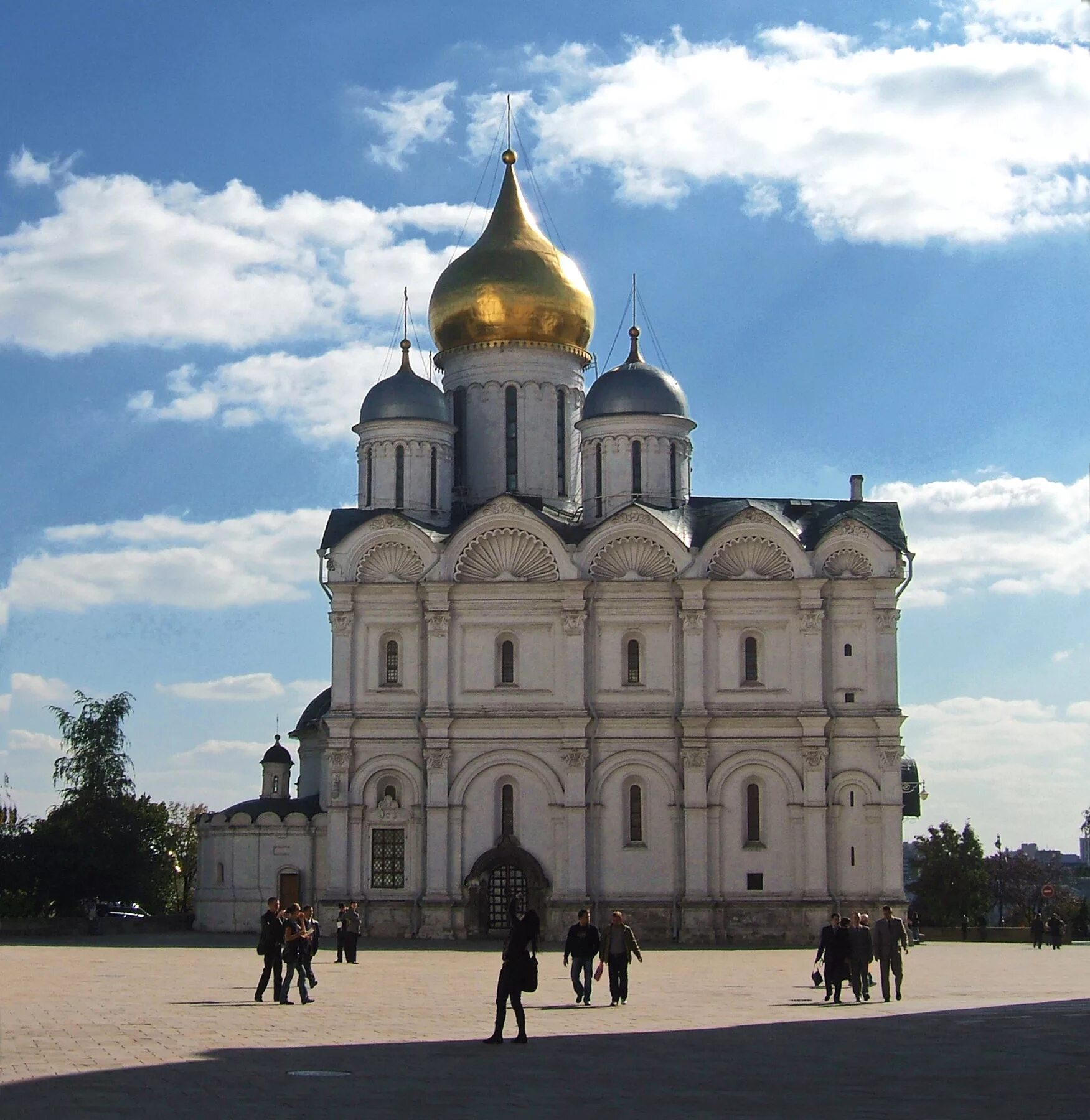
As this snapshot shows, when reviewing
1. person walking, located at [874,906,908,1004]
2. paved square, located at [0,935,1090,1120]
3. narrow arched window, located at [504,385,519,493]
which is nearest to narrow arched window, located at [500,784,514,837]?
narrow arched window, located at [504,385,519,493]

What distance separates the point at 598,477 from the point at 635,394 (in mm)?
2471

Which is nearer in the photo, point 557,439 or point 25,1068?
point 25,1068

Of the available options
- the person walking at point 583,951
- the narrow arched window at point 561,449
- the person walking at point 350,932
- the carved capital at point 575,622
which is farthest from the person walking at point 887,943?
the narrow arched window at point 561,449

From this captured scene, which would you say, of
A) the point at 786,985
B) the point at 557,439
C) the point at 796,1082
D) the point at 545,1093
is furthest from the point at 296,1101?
the point at 557,439

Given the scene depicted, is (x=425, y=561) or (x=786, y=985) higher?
(x=425, y=561)

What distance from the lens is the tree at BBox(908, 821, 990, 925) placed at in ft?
201

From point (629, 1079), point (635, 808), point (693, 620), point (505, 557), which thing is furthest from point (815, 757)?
point (629, 1079)

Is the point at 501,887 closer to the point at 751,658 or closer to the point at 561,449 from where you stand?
the point at 751,658

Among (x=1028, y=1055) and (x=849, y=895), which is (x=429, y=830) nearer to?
(x=849, y=895)

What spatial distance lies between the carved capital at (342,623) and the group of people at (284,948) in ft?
77.2

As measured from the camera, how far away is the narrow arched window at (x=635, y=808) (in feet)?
145

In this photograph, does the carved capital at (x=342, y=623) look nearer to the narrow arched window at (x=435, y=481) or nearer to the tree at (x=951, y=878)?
the narrow arched window at (x=435, y=481)

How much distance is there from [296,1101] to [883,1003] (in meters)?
11.8

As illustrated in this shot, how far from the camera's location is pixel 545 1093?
13094 millimetres
